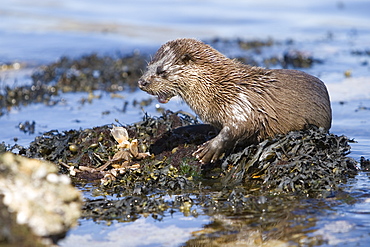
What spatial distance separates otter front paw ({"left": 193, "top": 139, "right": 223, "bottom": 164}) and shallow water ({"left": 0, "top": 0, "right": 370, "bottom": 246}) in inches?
34.1

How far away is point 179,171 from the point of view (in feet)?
18.8

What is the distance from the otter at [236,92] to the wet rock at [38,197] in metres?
2.62

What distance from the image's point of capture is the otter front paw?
545 cm

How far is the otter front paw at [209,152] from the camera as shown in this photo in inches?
215

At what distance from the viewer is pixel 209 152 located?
17.9ft

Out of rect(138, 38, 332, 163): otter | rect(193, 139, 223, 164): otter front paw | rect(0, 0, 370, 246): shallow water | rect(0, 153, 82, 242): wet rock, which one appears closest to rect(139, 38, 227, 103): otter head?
rect(138, 38, 332, 163): otter

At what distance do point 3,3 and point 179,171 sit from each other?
18.4 metres

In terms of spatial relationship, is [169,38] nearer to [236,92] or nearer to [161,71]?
[161,71]

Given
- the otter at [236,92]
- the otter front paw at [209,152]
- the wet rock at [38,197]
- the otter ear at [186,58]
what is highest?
the otter ear at [186,58]

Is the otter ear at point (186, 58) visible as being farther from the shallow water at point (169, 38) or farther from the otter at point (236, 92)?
the shallow water at point (169, 38)

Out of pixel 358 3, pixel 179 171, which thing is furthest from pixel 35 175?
pixel 358 3

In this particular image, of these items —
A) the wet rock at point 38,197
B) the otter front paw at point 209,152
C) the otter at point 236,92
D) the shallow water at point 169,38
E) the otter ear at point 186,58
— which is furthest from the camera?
→ the otter ear at point 186,58

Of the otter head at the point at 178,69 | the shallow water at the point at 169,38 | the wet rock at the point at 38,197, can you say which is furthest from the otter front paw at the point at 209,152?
the wet rock at the point at 38,197

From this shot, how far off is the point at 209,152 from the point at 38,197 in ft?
8.24
